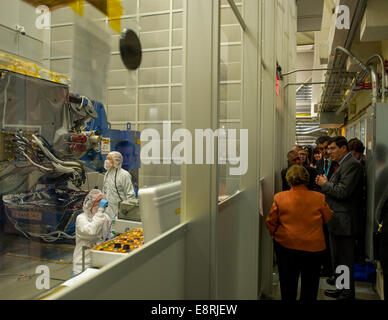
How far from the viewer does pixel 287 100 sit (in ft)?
18.2

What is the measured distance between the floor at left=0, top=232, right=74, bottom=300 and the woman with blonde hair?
2359 millimetres

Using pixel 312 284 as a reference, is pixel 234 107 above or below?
above

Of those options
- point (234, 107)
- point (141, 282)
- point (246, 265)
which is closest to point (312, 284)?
point (246, 265)

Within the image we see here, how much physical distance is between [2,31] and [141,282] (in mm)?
2510

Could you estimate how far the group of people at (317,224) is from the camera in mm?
2643

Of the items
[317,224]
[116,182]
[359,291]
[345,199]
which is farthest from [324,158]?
[116,182]

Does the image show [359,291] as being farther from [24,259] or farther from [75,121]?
[24,259]

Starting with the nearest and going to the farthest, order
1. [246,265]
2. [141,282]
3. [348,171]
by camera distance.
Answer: [141,282]
[246,265]
[348,171]

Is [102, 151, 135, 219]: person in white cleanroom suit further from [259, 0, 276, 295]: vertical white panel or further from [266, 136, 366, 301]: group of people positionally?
[266, 136, 366, 301]: group of people

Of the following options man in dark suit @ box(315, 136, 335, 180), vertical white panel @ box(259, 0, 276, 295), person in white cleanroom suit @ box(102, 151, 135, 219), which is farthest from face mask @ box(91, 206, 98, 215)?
man in dark suit @ box(315, 136, 335, 180)

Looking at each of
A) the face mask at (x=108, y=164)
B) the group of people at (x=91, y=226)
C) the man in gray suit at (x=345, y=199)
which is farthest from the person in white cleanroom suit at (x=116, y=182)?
the man in gray suit at (x=345, y=199)

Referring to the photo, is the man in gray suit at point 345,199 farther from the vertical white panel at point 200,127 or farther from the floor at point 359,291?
the vertical white panel at point 200,127

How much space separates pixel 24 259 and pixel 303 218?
4130 mm
